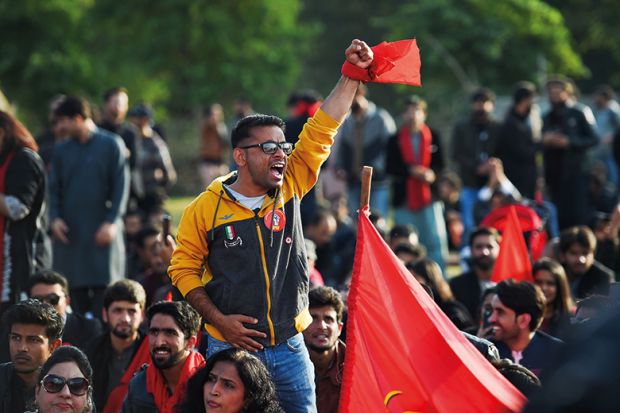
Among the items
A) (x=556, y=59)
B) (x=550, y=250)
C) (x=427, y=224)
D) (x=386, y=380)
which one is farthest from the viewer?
(x=556, y=59)

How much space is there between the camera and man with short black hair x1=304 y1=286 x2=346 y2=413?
7.09 metres

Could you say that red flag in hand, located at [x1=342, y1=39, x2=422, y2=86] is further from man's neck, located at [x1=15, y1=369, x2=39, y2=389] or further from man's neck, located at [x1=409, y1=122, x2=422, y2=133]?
man's neck, located at [x1=409, y1=122, x2=422, y2=133]

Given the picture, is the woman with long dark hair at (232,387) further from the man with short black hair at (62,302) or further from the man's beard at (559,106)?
the man's beard at (559,106)

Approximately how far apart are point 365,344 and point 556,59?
29.6 meters

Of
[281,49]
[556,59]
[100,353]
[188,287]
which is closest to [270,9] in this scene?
[281,49]

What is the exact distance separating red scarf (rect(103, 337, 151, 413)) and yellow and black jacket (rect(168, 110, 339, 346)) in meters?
2.12

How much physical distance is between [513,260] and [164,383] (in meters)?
3.38

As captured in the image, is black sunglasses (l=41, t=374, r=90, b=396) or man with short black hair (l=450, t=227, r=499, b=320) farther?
man with short black hair (l=450, t=227, r=499, b=320)

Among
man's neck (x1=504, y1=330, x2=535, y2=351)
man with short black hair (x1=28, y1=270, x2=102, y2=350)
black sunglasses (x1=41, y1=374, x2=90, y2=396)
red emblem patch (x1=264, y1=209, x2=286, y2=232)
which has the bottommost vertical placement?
man's neck (x1=504, y1=330, x2=535, y2=351)

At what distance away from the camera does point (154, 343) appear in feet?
23.4

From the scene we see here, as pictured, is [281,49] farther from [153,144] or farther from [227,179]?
[227,179]

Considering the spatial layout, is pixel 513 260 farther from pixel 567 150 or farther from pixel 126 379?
pixel 567 150

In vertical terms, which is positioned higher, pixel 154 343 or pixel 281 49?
pixel 281 49

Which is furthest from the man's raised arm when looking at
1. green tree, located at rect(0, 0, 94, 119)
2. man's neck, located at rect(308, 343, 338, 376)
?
green tree, located at rect(0, 0, 94, 119)
